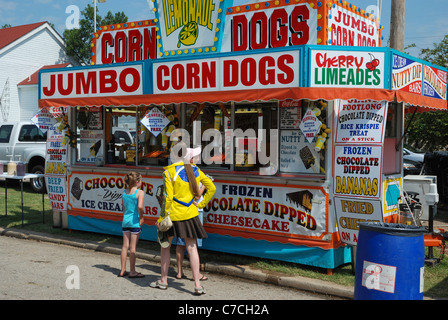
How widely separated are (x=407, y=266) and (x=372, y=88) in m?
2.73

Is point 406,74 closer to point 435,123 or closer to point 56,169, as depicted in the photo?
point 56,169

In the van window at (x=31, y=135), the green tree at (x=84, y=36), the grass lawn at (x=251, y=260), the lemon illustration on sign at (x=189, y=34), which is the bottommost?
the grass lawn at (x=251, y=260)

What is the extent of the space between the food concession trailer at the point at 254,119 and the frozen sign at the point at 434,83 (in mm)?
18

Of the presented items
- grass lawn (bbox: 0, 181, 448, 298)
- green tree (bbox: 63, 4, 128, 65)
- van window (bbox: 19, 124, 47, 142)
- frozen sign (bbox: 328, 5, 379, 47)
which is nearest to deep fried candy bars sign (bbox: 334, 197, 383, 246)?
grass lawn (bbox: 0, 181, 448, 298)

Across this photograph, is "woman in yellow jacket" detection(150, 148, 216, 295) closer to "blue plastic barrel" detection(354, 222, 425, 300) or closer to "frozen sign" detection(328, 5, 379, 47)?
"blue plastic barrel" detection(354, 222, 425, 300)

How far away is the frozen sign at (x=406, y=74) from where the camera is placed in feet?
21.8

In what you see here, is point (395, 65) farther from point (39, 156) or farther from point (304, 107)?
point (39, 156)

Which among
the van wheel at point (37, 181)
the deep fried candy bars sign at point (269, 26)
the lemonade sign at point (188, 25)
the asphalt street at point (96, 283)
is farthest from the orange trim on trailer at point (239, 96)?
the van wheel at point (37, 181)

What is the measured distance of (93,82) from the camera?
29.0 feet

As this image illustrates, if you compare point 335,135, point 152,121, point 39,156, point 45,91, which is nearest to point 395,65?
point 335,135

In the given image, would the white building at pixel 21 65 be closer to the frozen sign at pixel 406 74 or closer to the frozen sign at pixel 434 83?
the frozen sign at pixel 434 83

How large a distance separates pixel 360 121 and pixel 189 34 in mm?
3442

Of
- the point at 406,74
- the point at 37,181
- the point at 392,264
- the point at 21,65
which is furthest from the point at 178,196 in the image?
the point at 21,65

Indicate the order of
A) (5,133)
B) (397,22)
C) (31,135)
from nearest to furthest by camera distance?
1. (397,22)
2. (31,135)
3. (5,133)
